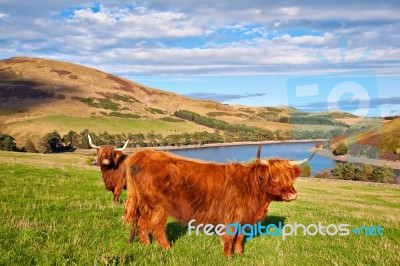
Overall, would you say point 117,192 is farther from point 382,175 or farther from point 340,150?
point 340,150

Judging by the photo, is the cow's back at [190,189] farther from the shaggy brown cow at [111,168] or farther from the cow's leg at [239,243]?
the shaggy brown cow at [111,168]

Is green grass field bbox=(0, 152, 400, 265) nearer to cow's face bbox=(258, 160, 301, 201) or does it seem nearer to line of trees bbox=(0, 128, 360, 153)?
cow's face bbox=(258, 160, 301, 201)

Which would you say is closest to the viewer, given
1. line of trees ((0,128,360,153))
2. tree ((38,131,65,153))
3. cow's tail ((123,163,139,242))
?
cow's tail ((123,163,139,242))

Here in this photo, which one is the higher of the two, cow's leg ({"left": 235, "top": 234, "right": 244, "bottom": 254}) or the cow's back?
the cow's back

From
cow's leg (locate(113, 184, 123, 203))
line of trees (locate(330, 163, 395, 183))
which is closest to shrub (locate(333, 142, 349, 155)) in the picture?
line of trees (locate(330, 163, 395, 183))

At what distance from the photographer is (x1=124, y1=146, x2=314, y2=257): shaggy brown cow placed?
7277 millimetres

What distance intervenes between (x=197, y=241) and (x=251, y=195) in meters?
1.39

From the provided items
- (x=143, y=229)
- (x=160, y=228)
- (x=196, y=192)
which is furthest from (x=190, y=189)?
(x=143, y=229)

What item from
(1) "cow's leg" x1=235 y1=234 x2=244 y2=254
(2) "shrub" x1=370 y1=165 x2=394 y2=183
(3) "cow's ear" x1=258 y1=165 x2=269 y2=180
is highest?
(3) "cow's ear" x1=258 y1=165 x2=269 y2=180

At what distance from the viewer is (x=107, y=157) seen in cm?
1303

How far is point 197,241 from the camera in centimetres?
767

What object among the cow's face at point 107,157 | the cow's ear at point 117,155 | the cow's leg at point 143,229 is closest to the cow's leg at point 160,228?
the cow's leg at point 143,229

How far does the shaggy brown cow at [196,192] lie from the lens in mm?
7277

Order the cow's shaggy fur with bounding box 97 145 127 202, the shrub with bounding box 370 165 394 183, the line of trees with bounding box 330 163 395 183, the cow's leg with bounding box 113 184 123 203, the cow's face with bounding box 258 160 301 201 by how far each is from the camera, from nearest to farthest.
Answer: the cow's face with bounding box 258 160 301 201, the cow's leg with bounding box 113 184 123 203, the cow's shaggy fur with bounding box 97 145 127 202, the shrub with bounding box 370 165 394 183, the line of trees with bounding box 330 163 395 183
